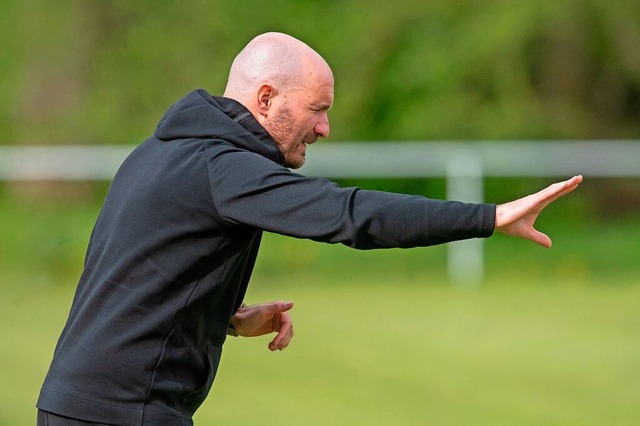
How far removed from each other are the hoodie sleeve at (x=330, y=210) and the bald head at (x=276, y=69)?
346 millimetres

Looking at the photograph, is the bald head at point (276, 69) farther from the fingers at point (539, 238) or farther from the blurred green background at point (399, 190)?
the blurred green background at point (399, 190)

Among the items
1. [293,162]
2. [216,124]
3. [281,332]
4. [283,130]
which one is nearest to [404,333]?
[281,332]

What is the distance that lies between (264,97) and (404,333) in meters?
7.41

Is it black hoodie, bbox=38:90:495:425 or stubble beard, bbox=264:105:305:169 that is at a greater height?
stubble beard, bbox=264:105:305:169

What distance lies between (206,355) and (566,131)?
1648 centimetres

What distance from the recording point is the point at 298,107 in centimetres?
376

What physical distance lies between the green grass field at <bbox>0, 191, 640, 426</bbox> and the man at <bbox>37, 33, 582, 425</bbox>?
4.07 m

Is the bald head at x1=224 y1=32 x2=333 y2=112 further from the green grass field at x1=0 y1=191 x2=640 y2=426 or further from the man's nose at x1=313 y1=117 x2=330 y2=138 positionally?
the green grass field at x1=0 y1=191 x2=640 y2=426

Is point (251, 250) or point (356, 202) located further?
point (251, 250)

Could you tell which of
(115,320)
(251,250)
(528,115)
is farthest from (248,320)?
(528,115)

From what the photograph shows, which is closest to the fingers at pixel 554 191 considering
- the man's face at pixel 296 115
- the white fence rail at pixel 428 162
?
the man's face at pixel 296 115

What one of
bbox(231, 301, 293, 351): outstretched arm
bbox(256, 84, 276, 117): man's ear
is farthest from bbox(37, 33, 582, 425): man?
bbox(231, 301, 293, 351): outstretched arm

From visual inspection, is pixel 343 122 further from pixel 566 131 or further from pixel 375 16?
pixel 566 131

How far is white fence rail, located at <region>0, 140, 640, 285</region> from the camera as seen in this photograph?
1520 centimetres
